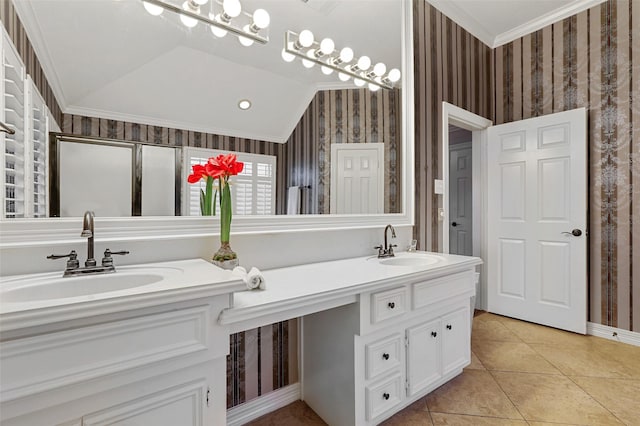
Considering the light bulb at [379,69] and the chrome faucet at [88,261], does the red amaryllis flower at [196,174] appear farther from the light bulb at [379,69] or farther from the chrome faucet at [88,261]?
the light bulb at [379,69]

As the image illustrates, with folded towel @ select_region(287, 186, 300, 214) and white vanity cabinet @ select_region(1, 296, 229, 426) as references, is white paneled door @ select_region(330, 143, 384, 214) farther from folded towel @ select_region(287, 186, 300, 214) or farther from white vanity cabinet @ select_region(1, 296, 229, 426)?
white vanity cabinet @ select_region(1, 296, 229, 426)

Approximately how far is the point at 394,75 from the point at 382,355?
6.09ft

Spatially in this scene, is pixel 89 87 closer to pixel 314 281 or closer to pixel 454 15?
pixel 314 281

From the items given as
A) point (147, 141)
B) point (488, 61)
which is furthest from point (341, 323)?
point (488, 61)

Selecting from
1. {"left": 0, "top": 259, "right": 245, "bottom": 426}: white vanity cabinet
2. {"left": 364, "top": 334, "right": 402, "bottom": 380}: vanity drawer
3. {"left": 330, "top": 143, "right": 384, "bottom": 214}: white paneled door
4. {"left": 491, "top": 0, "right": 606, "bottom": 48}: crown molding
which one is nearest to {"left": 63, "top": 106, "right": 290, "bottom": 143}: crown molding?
{"left": 330, "top": 143, "right": 384, "bottom": 214}: white paneled door

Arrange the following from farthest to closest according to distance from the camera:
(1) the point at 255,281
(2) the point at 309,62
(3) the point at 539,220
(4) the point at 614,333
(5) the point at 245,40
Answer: (3) the point at 539,220
(4) the point at 614,333
(2) the point at 309,62
(5) the point at 245,40
(1) the point at 255,281

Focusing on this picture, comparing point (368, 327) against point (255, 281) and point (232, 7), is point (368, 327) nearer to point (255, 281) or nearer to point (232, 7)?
point (255, 281)

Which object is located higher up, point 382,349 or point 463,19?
point 463,19

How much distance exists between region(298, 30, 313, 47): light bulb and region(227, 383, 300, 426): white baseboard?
1.94 m

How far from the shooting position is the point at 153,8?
53.4 inches

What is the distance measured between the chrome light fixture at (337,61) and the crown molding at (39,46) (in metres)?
1.03

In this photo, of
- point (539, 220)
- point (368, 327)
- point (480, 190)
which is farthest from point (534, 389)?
point (480, 190)

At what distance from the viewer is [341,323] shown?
1.45 meters

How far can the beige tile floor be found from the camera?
1.60m
